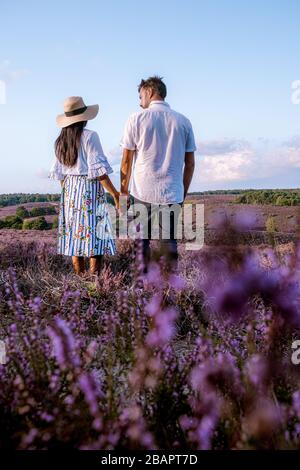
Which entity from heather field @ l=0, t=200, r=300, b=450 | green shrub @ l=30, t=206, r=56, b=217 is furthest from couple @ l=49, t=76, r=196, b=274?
green shrub @ l=30, t=206, r=56, b=217

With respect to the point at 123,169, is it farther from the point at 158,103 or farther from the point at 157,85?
the point at 157,85

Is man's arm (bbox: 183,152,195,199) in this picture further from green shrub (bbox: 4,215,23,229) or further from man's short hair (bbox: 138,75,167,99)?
green shrub (bbox: 4,215,23,229)

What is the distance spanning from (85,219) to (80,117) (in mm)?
1033

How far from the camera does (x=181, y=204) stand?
192 inches

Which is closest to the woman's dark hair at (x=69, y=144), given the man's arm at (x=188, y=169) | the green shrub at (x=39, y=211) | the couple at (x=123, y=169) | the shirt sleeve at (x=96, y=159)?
the couple at (x=123, y=169)

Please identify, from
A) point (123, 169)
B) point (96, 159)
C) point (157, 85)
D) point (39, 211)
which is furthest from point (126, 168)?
point (39, 211)

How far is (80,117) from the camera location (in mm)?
5207

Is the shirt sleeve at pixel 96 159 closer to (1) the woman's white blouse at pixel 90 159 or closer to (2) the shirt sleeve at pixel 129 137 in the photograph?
(1) the woman's white blouse at pixel 90 159

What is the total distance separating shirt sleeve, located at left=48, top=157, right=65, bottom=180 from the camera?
5.39m

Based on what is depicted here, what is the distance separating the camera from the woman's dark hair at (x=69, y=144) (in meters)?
5.16

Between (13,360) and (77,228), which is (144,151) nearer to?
(77,228)

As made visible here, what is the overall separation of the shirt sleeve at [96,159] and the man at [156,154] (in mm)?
390

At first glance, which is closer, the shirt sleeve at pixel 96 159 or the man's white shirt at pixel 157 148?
the man's white shirt at pixel 157 148
